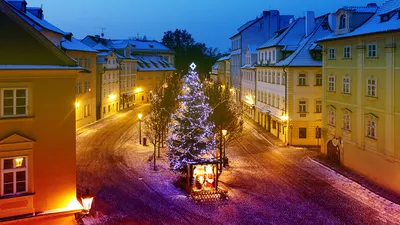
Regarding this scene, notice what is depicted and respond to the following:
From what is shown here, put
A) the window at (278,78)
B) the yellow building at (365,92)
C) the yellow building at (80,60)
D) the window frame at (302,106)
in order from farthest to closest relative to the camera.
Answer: the window at (278,78)
the yellow building at (80,60)
the window frame at (302,106)
the yellow building at (365,92)

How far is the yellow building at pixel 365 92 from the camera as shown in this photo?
2347 centimetres

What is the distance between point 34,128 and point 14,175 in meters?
1.52

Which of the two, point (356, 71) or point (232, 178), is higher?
point (356, 71)

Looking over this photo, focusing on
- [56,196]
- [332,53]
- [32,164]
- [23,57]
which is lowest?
[56,196]

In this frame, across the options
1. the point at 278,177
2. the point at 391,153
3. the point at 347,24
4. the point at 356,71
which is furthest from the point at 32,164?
the point at 347,24

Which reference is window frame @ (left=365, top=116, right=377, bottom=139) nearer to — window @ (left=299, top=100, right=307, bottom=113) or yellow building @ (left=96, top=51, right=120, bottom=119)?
window @ (left=299, top=100, right=307, bottom=113)

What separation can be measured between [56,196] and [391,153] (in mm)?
17944

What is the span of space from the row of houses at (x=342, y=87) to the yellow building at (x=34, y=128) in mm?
17388

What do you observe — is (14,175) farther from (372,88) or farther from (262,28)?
(262,28)

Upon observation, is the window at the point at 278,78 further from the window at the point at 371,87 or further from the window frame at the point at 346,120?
the window at the point at 371,87

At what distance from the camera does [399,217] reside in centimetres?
1877

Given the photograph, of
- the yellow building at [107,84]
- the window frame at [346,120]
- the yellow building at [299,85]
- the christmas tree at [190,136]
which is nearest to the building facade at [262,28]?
the yellow building at [299,85]

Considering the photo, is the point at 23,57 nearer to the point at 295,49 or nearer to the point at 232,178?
the point at 232,178

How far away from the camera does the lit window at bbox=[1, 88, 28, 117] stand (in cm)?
1272
